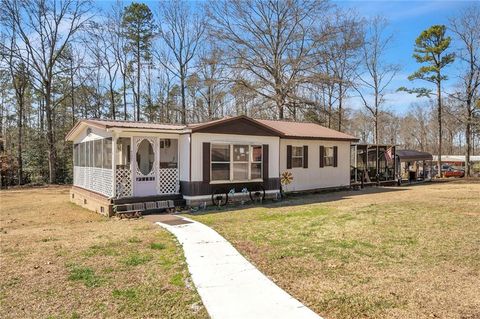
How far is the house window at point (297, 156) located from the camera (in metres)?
17.5

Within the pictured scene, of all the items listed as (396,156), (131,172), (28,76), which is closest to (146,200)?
(131,172)

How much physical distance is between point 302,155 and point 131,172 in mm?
8406

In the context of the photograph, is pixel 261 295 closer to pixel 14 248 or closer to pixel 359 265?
pixel 359 265

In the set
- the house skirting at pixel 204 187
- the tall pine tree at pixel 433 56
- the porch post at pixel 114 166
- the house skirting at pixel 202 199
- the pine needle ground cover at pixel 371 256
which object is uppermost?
the tall pine tree at pixel 433 56

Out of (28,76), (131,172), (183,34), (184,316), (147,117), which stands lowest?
(184,316)

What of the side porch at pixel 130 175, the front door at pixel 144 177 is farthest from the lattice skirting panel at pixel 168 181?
the front door at pixel 144 177

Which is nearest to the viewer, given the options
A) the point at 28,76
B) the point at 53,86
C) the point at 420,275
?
the point at 420,275

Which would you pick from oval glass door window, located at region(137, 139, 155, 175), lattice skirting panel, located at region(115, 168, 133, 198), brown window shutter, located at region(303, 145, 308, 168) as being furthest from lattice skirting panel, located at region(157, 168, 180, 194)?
brown window shutter, located at region(303, 145, 308, 168)

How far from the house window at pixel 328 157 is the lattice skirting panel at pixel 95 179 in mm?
10543

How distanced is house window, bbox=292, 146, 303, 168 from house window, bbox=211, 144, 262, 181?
2.88 m

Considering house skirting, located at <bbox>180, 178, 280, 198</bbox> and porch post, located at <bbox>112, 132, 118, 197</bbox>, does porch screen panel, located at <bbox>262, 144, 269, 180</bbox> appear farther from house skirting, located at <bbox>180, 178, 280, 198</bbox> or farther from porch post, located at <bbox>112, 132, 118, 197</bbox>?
porch post, located at <bbox>112, 132, 118, 197</bbox>

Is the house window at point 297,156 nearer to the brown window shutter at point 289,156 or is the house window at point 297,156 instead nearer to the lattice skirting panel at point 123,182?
the brown window shutter at point 289,156

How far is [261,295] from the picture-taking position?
4781 millimetres

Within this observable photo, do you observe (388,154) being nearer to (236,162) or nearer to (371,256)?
(236,162)
